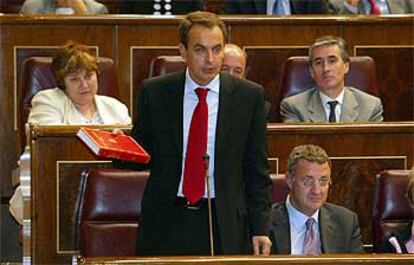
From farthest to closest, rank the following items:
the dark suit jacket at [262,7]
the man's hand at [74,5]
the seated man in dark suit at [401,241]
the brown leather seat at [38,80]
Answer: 1. the dark suit jacket at [262,7]
2. the man's hand at [74,5]
3. the brown leather seat at [38,80]
4. the seated man in dark suit at [401,241]

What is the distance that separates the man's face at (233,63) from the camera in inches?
208

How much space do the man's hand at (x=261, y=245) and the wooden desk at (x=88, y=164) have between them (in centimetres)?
107

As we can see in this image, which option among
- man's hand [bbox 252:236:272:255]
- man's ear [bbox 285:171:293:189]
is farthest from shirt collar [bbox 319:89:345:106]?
man's hand [bbox 252:236:272:255]

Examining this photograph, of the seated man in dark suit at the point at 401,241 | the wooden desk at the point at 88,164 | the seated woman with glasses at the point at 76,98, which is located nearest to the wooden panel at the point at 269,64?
the seated woman with glasses at the point at 76,98

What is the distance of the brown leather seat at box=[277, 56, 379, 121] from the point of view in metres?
5.76

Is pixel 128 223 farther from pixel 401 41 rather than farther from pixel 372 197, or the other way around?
pixel 401 41

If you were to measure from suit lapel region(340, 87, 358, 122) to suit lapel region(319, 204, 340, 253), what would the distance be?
123cm

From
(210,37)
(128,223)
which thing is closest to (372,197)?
(128,223)

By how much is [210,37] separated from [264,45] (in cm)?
252

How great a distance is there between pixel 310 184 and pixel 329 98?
130 cm

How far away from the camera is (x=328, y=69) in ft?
18.0

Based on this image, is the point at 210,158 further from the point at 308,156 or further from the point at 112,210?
the point at 112,210

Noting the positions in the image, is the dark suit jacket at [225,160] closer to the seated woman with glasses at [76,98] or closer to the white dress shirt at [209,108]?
the white dress shirt at [209,108]

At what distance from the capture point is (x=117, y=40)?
616 cm
